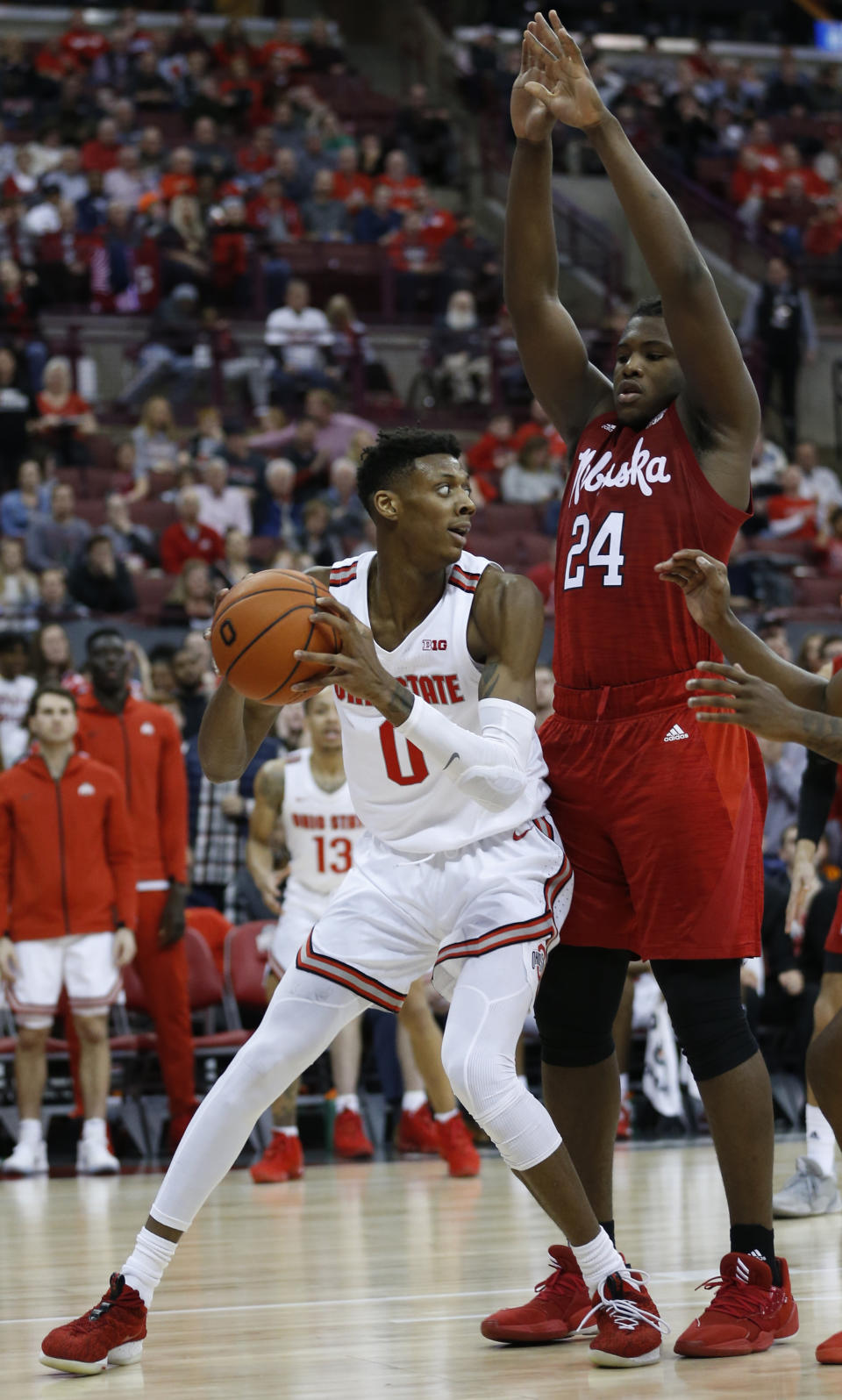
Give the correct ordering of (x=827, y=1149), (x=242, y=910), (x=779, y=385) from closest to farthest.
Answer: (x=827, y=1149) → (x=242, y=910) → (x=779, y=385)

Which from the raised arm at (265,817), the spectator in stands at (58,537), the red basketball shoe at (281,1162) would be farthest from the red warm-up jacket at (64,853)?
the spectator in stands at (58,537)

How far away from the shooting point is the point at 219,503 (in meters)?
12.8

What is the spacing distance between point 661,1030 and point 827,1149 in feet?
8.06

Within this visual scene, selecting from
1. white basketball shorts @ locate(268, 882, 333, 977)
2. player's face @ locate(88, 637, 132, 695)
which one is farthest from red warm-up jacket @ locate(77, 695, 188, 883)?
white basketball shorts @ locate(268, 882, 333, 977)

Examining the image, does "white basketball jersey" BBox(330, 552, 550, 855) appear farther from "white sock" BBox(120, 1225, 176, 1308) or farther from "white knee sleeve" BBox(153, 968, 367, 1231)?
"white sock" BBox(120, 1225, 176, 1308)

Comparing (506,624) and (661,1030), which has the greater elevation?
(506,624)

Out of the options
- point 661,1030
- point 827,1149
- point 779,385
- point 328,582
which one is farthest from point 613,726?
point 779,385

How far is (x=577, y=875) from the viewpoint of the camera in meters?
4.26

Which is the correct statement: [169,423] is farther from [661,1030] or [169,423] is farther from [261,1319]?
[261,1319]

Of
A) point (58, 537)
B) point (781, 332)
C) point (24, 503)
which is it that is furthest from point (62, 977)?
point (781, 332)

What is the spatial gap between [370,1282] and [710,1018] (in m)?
1.62

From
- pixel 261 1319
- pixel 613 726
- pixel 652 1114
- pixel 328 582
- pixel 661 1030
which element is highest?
pixel 328 582

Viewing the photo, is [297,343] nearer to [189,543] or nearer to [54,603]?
[189,543]

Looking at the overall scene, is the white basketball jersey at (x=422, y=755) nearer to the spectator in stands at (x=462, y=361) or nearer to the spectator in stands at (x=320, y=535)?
the spectator in stands at (x=320, y=535)
